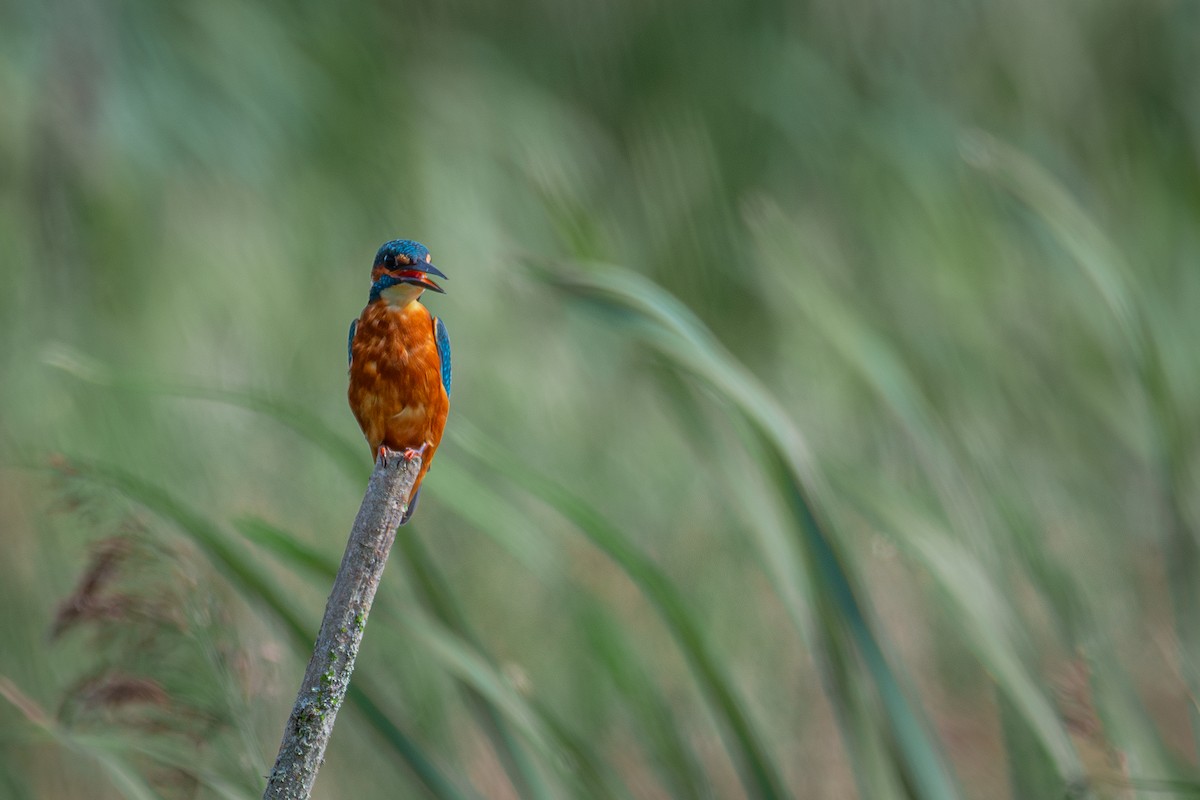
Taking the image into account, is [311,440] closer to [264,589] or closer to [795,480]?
[264,589]

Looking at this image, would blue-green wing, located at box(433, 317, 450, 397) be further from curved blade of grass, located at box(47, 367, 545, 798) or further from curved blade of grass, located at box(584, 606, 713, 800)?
curved blade of grass, located at box(584, 606, 713, 800)

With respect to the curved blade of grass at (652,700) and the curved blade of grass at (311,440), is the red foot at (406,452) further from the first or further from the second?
the curved blade of grass at (652,700)

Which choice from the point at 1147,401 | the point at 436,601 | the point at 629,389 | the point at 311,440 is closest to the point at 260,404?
the point at 311,440

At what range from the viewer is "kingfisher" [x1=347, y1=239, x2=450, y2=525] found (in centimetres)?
46

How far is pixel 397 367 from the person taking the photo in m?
0.47

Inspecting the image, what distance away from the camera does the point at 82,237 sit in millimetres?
2131

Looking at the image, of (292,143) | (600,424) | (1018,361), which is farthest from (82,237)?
(1018,361)

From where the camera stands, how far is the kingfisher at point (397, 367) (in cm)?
46

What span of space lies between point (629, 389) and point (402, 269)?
215 cm

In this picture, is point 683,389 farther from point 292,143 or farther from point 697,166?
point 292,143

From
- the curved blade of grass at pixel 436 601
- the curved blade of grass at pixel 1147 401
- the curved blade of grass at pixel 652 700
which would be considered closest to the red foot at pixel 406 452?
the curved blade of grass at pixel 436 601

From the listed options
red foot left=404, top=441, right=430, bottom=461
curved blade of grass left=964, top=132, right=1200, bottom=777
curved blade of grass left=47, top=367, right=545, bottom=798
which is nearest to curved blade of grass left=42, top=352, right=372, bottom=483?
curved blade of grass left=47, top=367, right=545, bottom=798

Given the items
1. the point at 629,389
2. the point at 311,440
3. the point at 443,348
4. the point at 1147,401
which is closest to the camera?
the point at 443,348

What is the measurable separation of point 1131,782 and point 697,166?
1.31 meters
